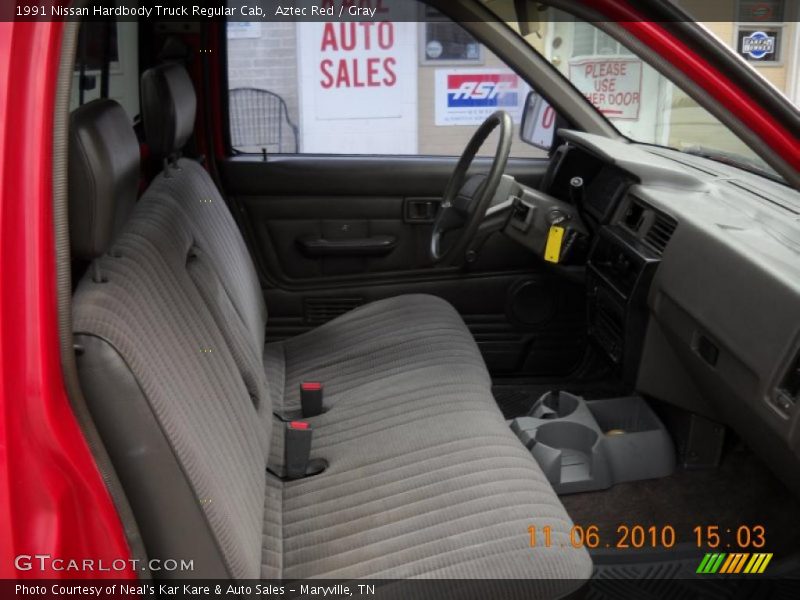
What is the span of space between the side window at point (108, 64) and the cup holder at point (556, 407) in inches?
49.4

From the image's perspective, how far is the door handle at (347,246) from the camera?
2783mm

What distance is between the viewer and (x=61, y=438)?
3.42 ft

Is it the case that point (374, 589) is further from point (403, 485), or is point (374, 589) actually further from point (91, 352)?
point (91, 352)

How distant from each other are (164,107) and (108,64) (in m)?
0.65

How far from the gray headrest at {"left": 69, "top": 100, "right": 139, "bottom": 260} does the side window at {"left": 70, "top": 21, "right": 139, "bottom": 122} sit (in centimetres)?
86

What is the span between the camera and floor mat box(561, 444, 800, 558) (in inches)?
83.7

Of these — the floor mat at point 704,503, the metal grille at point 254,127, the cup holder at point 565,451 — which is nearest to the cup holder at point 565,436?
the cup holder at point 565,451

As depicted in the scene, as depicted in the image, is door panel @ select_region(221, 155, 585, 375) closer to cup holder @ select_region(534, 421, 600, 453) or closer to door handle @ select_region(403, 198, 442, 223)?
door handle @ select_region(403, 198, 442, 223)

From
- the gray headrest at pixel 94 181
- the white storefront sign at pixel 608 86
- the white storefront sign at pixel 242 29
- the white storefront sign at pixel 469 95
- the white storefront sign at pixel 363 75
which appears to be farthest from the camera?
the white storefront sign at pixel 363 75

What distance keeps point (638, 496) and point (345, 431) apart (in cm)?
78

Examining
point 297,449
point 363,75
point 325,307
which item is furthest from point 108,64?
point 363,75

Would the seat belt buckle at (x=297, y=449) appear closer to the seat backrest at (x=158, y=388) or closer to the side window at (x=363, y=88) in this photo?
the seat backrest at (x=158, y=388)

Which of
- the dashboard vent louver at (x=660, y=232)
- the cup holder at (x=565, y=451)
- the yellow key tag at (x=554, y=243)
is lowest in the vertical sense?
the cup holder at (x=565, y=451)

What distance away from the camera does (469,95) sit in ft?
16.5
